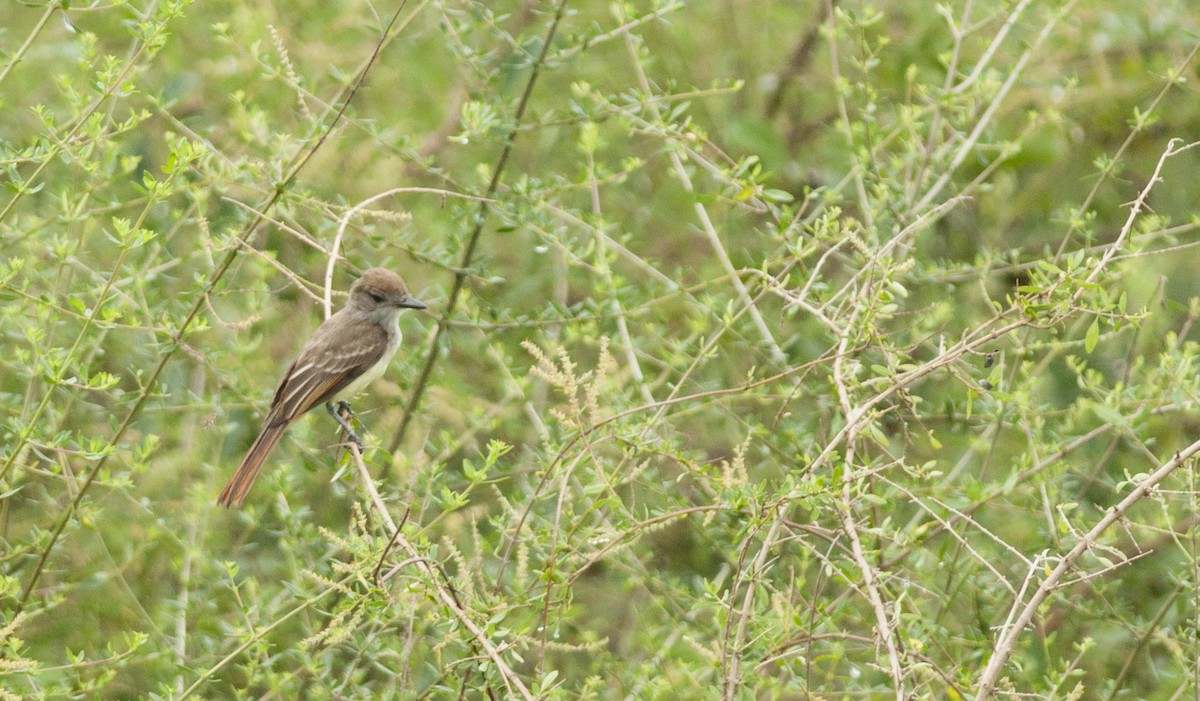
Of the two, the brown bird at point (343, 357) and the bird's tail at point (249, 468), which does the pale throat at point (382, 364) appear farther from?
the bird's tail at point (249, 468)

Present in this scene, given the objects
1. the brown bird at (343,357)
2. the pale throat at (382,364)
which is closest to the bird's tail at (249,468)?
the brown bird at (343,357)

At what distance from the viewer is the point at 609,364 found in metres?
4.53

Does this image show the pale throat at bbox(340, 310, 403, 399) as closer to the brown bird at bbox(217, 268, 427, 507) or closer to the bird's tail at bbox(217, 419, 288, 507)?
the brown bird at bbox(217, 268, 427, 507)

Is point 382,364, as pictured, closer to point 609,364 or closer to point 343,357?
point 343,357

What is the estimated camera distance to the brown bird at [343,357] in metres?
5.88

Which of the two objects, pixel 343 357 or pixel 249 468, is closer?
pixel 249 468

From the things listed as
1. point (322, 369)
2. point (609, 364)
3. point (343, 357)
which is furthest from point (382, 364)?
point (609, 364)

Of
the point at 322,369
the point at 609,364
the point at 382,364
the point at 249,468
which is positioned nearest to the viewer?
the point at 609,364

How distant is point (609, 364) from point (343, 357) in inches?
82.7

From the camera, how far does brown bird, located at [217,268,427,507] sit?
19.3 ft

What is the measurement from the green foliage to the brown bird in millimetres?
148

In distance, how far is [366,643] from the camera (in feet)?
14.7

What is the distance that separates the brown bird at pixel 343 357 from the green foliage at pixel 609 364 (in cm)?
15

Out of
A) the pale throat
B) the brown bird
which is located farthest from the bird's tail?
the pale throat
